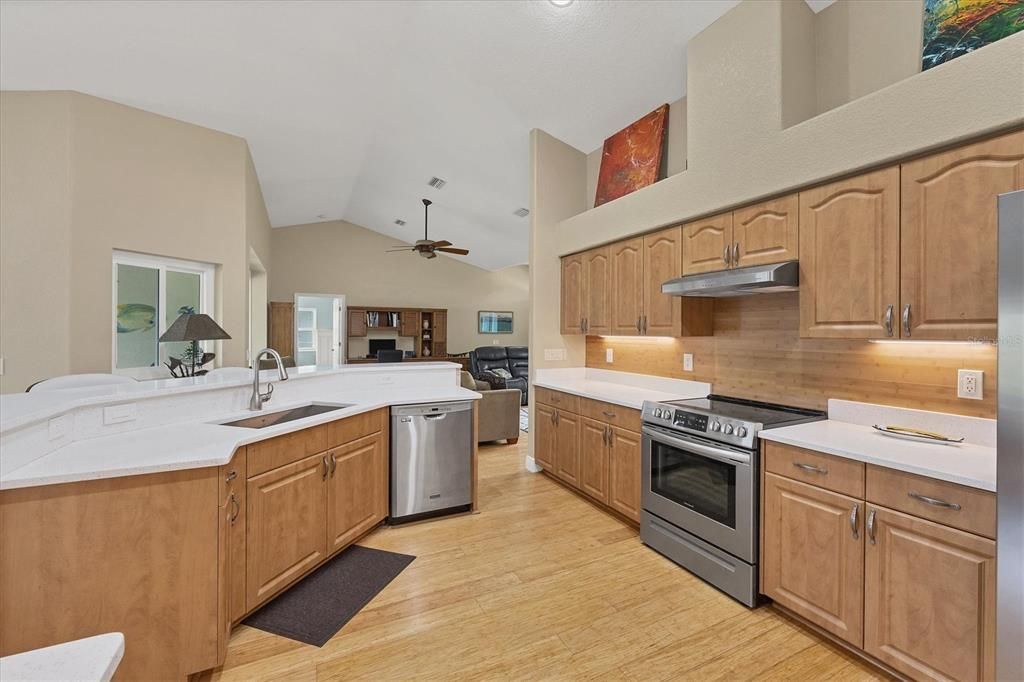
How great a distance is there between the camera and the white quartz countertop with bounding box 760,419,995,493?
1572 millimetres

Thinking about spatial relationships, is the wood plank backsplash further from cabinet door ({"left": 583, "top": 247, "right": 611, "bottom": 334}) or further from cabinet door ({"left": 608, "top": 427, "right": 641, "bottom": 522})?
cabinet door ({"left": 608, "top": 427, "right": 641, "bottom": 522})

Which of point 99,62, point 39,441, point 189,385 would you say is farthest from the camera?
point 99,62

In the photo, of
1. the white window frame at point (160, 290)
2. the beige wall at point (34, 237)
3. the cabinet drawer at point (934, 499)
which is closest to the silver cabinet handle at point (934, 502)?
the cabinet drawer at point (934, 499)

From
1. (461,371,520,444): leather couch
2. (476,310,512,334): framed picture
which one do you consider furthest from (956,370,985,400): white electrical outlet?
(476,310,512,334): framed picture

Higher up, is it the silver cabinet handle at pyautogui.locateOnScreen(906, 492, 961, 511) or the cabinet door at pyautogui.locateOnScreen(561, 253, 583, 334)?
the cabinet door at pyautogui.locateOnScreen(561, 253, 583, 334)

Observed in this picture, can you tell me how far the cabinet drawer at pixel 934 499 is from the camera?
4.95 feet

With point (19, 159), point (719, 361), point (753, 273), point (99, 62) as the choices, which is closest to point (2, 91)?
point (19, 159)

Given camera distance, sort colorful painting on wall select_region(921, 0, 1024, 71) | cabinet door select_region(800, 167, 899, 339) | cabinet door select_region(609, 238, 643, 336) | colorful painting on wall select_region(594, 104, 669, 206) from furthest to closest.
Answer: colorful painting on wall select_region(594, 104, 669, 206) → cabinet door select_region(609, 238, 643, 336) → cabinet door select_region(800, 167, 899, 339) → colorful painting on wall select_region(921, 0, 1024, 71)

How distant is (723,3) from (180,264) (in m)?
4.69

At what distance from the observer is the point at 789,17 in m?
2.40

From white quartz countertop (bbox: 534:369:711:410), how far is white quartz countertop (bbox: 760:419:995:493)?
1.01 m

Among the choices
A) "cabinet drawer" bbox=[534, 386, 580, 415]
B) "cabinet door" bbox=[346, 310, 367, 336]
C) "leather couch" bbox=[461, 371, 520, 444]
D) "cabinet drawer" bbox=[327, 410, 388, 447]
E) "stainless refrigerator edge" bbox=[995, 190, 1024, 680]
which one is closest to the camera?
"stainless refrigerator edge" bbox=[995, 190, 1024, 680]

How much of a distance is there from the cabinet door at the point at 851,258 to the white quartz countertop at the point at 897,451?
469mm

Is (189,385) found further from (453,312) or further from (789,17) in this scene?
(453,312)
